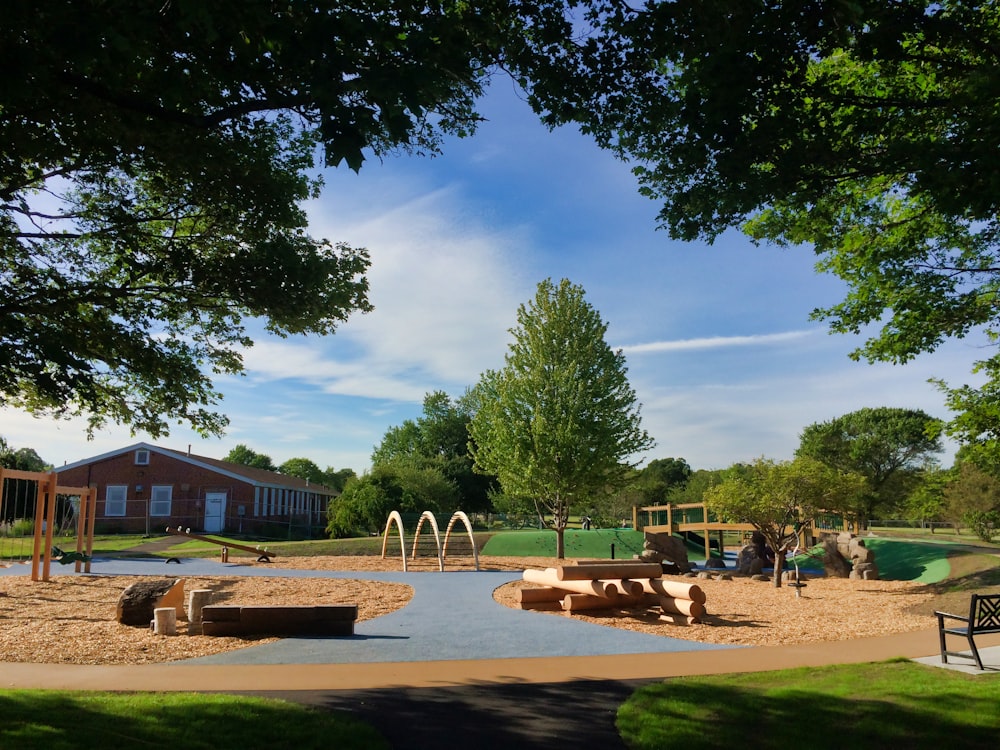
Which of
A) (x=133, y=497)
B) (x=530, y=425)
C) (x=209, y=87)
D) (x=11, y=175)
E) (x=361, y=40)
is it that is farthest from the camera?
(x=133, y=497)

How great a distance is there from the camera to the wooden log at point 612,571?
14977 millimetres

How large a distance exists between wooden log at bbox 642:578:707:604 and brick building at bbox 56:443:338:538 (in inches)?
1267

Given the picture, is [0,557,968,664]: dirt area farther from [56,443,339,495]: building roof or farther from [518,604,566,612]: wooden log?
[56,443,339,495]: building roof

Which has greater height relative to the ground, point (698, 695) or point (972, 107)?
point (972, 107)

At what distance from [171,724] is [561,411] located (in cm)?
2168

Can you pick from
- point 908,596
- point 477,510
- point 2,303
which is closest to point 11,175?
point 2,303

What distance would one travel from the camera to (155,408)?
1164 centimetres

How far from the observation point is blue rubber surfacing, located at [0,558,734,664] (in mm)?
10148

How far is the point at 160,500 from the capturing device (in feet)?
142

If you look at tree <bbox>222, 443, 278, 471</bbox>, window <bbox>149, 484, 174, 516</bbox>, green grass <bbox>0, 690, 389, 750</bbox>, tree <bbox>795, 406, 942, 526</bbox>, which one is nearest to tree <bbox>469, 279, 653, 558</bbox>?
green grass <bbox>0, 690, 389, 750</bbox>

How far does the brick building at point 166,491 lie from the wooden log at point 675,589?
32.2 meters

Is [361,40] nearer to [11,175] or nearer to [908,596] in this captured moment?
[11,175]

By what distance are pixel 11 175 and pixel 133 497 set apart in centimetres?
3950

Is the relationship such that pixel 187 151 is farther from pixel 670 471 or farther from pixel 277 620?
pixel 670 471
